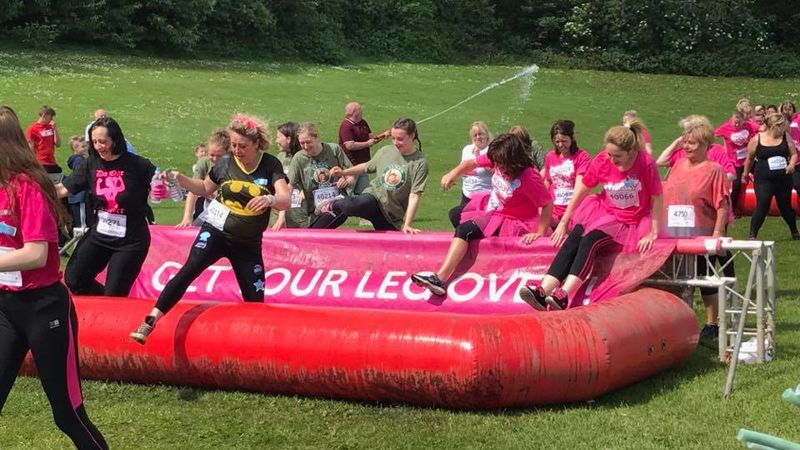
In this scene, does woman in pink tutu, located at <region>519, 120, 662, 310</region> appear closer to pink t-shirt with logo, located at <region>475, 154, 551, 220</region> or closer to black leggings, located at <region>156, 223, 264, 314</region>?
pink t-shirt with logo, located at <region>475, 154, 551, 220</region>

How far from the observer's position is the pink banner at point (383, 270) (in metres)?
7.96

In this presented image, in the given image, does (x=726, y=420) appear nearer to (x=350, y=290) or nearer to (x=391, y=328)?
(x=391, y=328)

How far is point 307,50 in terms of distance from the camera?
38.8m

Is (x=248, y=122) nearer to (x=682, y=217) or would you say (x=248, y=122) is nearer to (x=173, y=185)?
(x=173, y=185)

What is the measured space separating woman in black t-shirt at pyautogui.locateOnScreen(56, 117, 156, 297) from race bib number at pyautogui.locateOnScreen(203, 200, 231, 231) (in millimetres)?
588

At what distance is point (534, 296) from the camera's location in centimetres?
755

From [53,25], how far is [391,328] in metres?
29.2

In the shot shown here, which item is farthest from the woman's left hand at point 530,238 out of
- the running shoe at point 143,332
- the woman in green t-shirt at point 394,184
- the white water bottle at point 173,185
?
the running shoe at point 143,332

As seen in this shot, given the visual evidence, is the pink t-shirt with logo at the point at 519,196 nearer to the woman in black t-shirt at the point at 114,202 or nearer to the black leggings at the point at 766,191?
the woman in black t-shirt at the point at 114,202

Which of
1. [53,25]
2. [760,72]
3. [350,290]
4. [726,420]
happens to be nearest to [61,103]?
[53,25]

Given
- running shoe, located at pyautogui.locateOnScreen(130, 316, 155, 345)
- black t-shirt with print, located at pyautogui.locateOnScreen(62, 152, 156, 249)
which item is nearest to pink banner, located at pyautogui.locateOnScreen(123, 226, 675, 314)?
black t-shirt with print, located at pyautogui.locateOnScreen(62, 152, 156, 249)

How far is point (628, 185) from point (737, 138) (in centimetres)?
874

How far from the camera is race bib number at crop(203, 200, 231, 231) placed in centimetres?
714

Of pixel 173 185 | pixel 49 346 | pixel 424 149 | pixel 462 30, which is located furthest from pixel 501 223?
pixel 462 30
